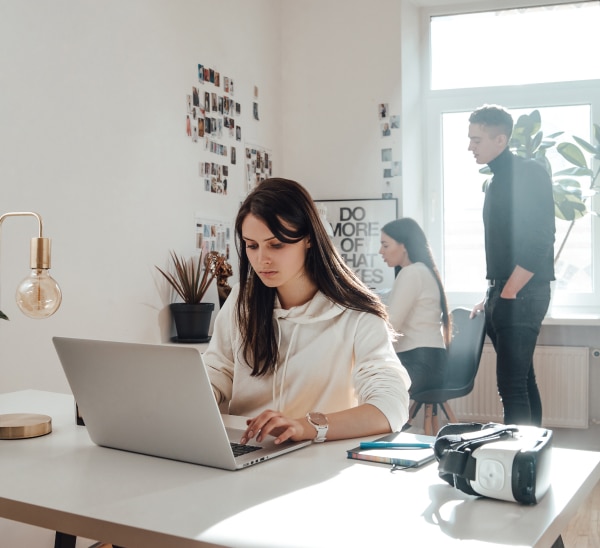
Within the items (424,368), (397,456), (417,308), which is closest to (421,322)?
(417,308)

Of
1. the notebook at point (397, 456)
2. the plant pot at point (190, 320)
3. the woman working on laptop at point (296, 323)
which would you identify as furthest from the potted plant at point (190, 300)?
the notebook at point (397, 456)

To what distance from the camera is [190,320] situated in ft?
10.5

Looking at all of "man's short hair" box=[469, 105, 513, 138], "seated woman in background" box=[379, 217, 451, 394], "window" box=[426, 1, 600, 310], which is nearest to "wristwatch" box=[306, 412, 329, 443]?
"seated woman in background" box=[379, 217, 451, 394]

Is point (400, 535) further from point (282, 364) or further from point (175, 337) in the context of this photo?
point (175, 337)

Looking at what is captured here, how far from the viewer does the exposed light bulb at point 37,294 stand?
1426 mm

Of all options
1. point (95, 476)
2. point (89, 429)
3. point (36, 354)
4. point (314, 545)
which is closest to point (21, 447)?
point (89, 429)

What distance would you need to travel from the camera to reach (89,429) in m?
1.34

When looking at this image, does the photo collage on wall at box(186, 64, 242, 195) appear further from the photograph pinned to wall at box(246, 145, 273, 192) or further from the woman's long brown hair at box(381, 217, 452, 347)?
the woman's long brown hair at box(381, 217, 452, 347)

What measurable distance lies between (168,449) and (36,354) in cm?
141

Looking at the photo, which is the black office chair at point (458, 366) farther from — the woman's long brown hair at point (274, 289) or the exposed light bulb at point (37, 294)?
the exposed light bulb at point (37, 294)

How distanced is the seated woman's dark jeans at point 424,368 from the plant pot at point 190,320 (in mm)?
913

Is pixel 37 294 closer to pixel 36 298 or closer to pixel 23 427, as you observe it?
pixel 36 298

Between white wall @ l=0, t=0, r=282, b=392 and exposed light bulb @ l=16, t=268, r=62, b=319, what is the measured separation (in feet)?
3.25

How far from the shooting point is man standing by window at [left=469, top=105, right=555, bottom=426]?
9.97ft
